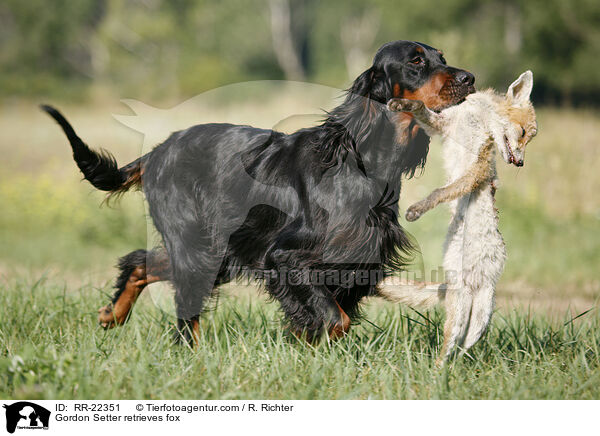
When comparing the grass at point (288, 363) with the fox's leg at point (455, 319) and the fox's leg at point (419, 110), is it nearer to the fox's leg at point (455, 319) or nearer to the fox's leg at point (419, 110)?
the fox's leg at point (455, 319)

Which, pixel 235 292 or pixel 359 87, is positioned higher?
pixel 359 87

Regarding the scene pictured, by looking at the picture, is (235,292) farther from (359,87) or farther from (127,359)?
(359,87)

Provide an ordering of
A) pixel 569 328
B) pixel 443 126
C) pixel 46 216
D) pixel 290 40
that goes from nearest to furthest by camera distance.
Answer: pixel 443 126
pixel 569 328
pixel 46 216
pixel 290 40

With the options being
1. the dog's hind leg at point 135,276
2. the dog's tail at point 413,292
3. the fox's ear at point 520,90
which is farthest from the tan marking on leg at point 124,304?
the fox's ear at point 520,90

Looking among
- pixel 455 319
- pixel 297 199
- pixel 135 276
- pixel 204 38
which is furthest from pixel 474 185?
pixel 204 38

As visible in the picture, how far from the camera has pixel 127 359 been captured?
107 inches

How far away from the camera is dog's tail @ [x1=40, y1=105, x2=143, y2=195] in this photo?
3574 mm

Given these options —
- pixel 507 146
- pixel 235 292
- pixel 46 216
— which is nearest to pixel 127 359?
pixel 235 292

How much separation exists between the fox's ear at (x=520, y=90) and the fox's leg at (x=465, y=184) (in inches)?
9.6

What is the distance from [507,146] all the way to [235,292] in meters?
2.10

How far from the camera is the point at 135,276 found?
356 cm

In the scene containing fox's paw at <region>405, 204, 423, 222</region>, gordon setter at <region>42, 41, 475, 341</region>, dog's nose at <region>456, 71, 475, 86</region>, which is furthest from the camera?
gordon setter at <region>42, 41, 475, 341</region>

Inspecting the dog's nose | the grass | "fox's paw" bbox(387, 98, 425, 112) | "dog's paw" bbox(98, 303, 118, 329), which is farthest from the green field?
"fox's paw" bbox(387, 98, 425, 112)
